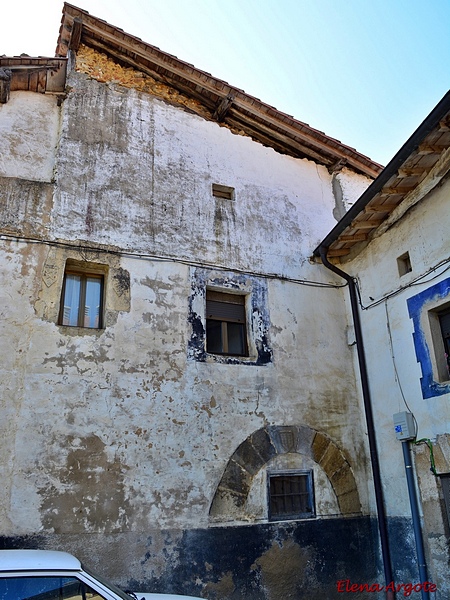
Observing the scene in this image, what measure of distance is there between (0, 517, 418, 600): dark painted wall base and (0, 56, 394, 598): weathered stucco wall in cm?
2

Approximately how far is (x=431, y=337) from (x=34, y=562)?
558 centimetres

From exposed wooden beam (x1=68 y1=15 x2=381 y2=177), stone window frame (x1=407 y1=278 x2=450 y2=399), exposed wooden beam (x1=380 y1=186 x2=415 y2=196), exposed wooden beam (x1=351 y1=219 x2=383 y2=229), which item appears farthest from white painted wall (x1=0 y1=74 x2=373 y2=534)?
exposed wooden beam (x1=380 y1=186 x2=415 y2=196)

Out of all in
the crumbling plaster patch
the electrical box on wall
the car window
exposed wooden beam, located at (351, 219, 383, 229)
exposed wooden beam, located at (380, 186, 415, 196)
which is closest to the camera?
the car window

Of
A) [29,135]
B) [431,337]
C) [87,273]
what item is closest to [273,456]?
[431,337]

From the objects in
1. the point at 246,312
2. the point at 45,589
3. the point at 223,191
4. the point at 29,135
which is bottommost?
the point at 45,589

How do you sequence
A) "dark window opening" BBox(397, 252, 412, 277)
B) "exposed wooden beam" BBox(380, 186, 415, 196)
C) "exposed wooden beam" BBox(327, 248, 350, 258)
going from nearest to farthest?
"exposed wooden beam" BBox(380, 186, 415, 196)
"dark window opening" BBox(397, 252, 412, 277)
"exposed wooden beam" BBox(327, 248, 350, 258)

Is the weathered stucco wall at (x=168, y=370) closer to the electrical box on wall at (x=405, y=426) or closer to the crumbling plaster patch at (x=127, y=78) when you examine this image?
the crumbling plaster patch at (x=127, y=78)

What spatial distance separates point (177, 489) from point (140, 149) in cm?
532

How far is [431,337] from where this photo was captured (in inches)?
272

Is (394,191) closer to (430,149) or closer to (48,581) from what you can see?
(430,149)

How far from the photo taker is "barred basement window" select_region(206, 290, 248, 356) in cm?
767

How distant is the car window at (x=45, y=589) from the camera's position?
323cm

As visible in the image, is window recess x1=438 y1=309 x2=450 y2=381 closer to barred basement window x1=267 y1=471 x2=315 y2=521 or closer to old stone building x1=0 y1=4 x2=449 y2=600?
old stone building x1=0 y1=4 x2=449 y2=600

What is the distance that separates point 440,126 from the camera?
6160 millimetres
